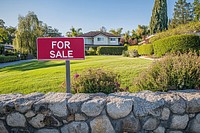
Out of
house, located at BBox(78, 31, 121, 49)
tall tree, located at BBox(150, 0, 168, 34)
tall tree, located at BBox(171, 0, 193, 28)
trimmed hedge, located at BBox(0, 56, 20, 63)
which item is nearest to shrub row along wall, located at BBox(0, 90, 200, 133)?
trimmed hedge, located at BBox(0, 56, 20, 63)

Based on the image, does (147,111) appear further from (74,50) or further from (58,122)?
(74,50)

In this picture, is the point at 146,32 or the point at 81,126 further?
the point at 146,32

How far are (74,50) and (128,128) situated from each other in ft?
4.95

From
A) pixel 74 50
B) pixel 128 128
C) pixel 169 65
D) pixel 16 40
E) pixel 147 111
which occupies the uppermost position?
pixel 16 40

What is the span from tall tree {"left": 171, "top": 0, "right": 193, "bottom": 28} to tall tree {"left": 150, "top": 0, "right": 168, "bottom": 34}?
11725 mm

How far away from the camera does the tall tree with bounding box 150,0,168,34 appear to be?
112 feet

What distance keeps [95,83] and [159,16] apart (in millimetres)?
35065

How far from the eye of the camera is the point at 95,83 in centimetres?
337

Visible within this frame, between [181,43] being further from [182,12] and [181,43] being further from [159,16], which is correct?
[182,12]

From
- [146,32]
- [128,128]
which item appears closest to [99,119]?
[128,128]

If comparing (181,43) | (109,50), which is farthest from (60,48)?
(109,50)

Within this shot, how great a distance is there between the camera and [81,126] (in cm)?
234

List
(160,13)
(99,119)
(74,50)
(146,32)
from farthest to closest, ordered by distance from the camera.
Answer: (146,32)
(160,13)
(74,50)
(99,119)

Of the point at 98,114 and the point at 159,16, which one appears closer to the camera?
the point at 98,114
